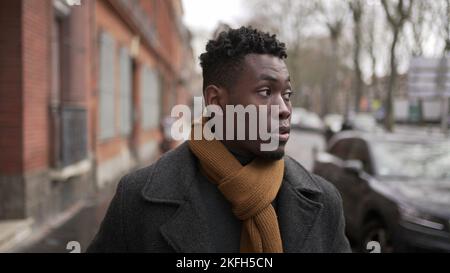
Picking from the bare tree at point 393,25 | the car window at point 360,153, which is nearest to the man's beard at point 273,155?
the car window at point 360,153

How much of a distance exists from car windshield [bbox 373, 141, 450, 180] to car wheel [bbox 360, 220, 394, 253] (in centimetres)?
76

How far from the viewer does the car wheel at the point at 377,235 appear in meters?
5.02

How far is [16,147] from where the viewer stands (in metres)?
6.38

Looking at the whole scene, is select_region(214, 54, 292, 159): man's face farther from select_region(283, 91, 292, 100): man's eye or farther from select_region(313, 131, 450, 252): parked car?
select_region(313, 131, 450, 252): parked car

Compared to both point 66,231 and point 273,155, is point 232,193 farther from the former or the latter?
A: point 66,231

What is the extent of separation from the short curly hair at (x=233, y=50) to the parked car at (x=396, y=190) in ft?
12.3

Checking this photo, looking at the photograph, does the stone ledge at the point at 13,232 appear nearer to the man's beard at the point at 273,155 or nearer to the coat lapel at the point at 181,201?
the coat lapel at the point at 181,201

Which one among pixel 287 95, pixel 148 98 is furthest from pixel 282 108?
pixel 148 98

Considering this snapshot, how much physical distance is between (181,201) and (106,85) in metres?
9.71

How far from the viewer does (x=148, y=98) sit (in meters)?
18.8

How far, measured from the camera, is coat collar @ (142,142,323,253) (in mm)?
1607

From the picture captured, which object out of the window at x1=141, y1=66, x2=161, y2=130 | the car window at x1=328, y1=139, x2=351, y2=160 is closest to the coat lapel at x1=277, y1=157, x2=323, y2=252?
the car window at x1=328, y1=139, x2=351, y2=160

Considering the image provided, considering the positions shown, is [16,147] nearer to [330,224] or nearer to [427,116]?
[330,224]
